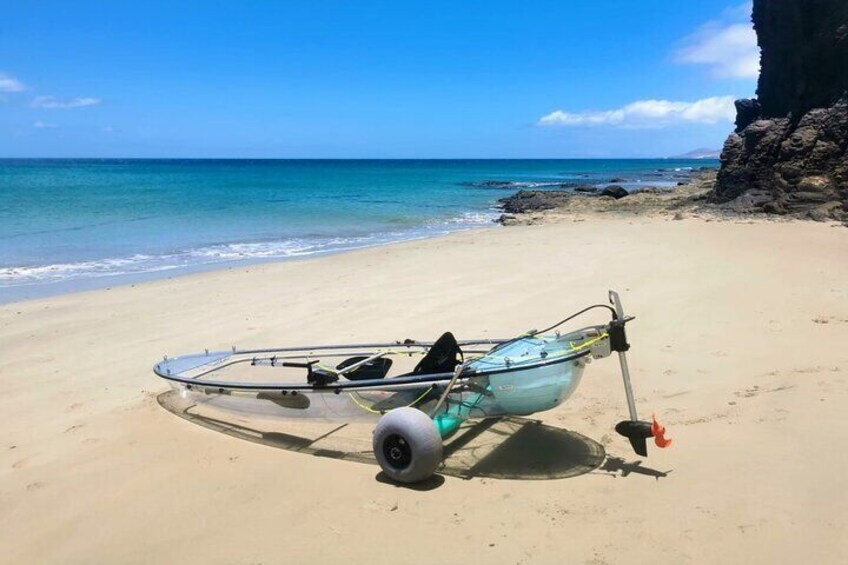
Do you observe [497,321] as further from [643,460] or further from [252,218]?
[252,218]

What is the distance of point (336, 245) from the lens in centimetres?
2073

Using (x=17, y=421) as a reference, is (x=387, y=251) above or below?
above

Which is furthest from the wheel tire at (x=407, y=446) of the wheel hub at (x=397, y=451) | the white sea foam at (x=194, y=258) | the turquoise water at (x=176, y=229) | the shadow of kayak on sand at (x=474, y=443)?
the white sea foam at (x=194, y=258)

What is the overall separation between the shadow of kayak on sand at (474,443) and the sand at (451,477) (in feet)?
0.31

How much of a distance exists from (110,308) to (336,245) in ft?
34.5

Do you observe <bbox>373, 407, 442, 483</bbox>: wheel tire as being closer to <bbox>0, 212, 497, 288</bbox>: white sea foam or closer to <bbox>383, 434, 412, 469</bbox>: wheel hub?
<bbox>383, 434, 412, 469</bbox>: wheel hub

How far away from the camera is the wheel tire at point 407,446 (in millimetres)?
4168

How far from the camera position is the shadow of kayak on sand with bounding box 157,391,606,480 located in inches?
177

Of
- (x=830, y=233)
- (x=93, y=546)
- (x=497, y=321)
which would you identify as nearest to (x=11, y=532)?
(x=93, y=546)

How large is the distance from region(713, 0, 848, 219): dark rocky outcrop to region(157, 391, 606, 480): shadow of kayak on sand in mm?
18182

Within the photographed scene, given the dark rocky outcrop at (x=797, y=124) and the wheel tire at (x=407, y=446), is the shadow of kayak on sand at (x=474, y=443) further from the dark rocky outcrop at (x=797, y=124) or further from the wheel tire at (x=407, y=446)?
the dark rocky outcrop at (x=797, y=124)

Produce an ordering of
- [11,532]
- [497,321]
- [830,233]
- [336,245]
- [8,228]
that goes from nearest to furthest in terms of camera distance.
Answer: [11,532] → [497,321] → [830,233] → [336,245] → [8,228]

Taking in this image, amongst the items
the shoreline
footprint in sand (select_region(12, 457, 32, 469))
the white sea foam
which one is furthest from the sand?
the white sea foam

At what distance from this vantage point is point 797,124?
23.4 metres
